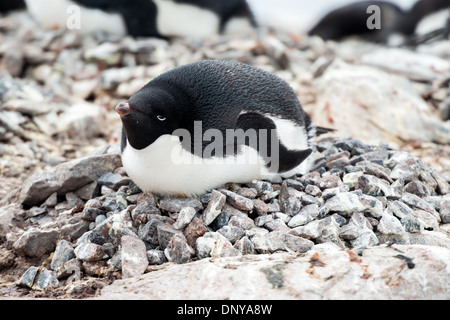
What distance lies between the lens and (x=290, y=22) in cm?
750

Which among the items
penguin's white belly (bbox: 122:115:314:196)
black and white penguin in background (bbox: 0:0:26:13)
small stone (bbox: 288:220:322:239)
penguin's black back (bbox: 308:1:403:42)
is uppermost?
black and white penguin in background (bbox: 0:0:26:13)

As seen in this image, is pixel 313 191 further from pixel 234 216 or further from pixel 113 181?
pixel 113 181

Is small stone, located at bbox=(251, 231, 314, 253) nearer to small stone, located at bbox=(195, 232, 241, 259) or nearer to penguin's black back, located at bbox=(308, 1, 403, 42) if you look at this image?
small stone, located at bbox=(195, 232, 241, 259)

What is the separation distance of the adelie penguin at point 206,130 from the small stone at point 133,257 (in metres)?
0.28

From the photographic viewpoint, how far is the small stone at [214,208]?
1923mm

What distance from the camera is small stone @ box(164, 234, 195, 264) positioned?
178 centimetres

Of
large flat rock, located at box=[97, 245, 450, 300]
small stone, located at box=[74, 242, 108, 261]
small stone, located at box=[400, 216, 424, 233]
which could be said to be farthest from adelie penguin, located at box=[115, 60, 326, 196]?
small stone, located at box=[400, 216, 424, 233]

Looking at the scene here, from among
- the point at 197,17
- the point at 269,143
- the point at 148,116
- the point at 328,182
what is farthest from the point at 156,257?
the point at 197,17

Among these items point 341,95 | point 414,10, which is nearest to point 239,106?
point 341,95

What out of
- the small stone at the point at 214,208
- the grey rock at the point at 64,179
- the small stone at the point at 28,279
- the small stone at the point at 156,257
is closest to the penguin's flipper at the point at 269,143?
the small stone at the point at 214,208

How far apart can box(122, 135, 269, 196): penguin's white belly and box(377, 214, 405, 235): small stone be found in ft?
1.90

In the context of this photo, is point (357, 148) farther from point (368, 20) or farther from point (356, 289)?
point (368, 20)

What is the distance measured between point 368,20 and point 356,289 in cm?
594

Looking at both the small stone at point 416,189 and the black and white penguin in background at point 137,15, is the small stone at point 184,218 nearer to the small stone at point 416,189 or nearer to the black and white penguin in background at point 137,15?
the small stone at point 416,189
